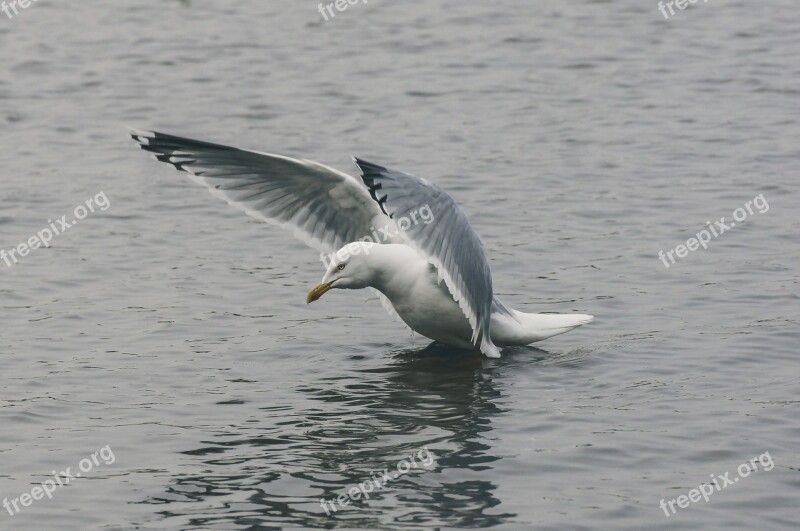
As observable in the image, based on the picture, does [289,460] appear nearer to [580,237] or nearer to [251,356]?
[251,356]

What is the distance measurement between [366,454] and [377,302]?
3.55 m

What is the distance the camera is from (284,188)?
1084 cm

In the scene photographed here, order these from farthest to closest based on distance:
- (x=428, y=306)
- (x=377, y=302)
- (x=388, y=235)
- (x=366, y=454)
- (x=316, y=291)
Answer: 1. (x=377, y=302)
2. (x=388, y=235)
3. (x=428, y=306)
4. (x=316, y=291)
5. (x=366, y=454)

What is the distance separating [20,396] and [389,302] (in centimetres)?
289

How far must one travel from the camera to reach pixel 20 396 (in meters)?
9.76

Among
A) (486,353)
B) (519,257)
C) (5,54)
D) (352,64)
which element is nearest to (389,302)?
(486,353)

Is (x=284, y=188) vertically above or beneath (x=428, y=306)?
above

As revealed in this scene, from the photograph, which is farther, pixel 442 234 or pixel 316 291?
pixel 316 291

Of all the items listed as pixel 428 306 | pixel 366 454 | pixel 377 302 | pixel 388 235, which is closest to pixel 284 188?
pixel 388 235

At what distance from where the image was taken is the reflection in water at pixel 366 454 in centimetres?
787

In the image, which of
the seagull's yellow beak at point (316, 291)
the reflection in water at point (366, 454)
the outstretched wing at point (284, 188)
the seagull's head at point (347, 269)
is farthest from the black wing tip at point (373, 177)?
the reflection in water at point (366, 454)

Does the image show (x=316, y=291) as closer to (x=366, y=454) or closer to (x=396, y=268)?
(x=396, y=268)

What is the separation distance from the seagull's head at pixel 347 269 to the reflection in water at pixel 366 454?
2.19ft

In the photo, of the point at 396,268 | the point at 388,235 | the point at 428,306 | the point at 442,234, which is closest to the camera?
the point at 442,234
